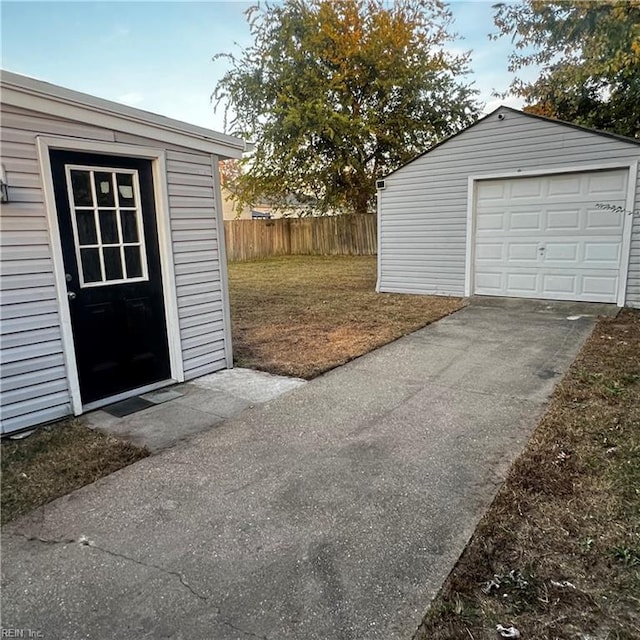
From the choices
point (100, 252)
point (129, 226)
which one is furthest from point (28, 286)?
point (129, 226)

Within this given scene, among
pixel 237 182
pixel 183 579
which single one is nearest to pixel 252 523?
pixel 183 579

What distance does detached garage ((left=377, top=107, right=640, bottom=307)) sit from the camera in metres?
6.97

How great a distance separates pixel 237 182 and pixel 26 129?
15.9m

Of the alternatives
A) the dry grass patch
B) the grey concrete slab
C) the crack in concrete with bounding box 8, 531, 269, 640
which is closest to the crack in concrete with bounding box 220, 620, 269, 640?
the crack in concrete with bounding box 8, 531, 269, 640

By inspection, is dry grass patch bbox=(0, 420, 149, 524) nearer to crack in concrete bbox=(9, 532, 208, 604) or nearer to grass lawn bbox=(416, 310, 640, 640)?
crack in concrete bbox=(9, 532, 208, 604)

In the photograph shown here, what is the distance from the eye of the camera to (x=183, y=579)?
187cm

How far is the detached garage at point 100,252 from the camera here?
3170 millimetres

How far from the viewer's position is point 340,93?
16297 mm

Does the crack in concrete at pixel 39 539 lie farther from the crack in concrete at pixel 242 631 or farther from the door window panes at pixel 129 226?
the door window panes at pixel 129 226

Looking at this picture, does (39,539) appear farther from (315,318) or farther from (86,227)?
(315,318)

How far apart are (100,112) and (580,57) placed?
41.1ft

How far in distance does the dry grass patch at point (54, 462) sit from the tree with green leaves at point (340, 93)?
14.5 metres

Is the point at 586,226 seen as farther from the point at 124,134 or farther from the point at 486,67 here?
the point at 486,67

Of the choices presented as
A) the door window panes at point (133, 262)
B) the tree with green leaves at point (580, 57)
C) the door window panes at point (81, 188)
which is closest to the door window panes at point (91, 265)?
the door window panes at point (133, 262)
